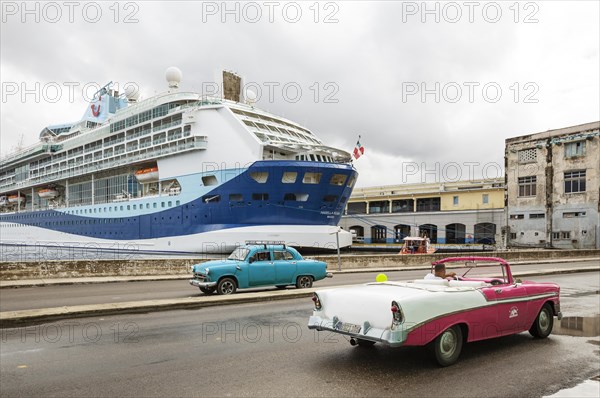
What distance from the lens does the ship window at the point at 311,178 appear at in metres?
30.7

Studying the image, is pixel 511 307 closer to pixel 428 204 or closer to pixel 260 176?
pixel 260 176

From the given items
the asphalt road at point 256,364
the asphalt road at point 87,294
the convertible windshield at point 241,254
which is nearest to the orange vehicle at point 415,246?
the asphalt road at point 87,294

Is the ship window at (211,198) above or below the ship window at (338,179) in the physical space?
below

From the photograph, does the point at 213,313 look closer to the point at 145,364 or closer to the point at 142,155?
the point at 145,364

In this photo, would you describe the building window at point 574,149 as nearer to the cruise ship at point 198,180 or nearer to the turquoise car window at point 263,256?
the cruise ship at point 198,180

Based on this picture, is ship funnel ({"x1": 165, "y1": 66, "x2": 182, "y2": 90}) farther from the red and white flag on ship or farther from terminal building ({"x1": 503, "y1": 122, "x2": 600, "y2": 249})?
terminal building ({"x1": 503, "y1": 122, "x2": 600, "y2": 249})

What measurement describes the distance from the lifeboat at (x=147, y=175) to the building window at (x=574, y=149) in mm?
38013

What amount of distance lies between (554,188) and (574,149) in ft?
13.1

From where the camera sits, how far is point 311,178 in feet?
102

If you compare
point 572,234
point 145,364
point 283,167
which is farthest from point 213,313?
point 572,234

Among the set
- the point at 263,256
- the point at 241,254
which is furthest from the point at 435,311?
the point at 241,254

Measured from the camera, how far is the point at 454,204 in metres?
55.8

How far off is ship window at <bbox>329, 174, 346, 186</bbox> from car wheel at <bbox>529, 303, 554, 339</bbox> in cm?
2475

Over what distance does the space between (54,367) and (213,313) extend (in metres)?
4.13
